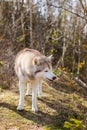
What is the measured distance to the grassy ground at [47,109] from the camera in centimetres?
Answer: 664

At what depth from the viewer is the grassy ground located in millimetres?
6636

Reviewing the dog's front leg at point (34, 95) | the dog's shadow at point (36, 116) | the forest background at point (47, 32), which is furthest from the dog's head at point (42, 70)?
the forest background at point (47, 32)

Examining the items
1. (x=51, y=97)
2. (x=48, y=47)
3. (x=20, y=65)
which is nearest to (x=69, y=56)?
(x=48, y=47)

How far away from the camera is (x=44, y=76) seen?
653 centimetres

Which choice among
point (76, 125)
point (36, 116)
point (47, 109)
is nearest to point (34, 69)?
point (36, 116)

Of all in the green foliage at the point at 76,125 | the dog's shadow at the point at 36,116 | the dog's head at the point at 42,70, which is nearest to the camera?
the green foliage at the point at 76,125

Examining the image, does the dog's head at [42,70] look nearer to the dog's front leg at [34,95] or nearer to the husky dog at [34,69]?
the husky dog at [34,69]

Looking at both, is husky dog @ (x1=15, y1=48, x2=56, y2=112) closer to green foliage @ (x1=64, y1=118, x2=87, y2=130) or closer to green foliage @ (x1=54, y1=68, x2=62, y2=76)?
green foliage @ (x1=64, y1=118, x2=87, y2=130)

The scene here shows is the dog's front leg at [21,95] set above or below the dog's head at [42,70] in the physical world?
below

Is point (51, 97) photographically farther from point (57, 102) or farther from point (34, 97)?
point (34, 97)

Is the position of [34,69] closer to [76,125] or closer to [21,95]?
[21,95]

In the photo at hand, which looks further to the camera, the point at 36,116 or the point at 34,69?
the point at 36,116

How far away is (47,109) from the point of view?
24.7 ft

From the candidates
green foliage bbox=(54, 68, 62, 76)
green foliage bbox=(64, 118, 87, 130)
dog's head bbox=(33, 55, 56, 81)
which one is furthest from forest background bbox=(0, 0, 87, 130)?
green foliage bbox=(64, 118, 87, 130)
